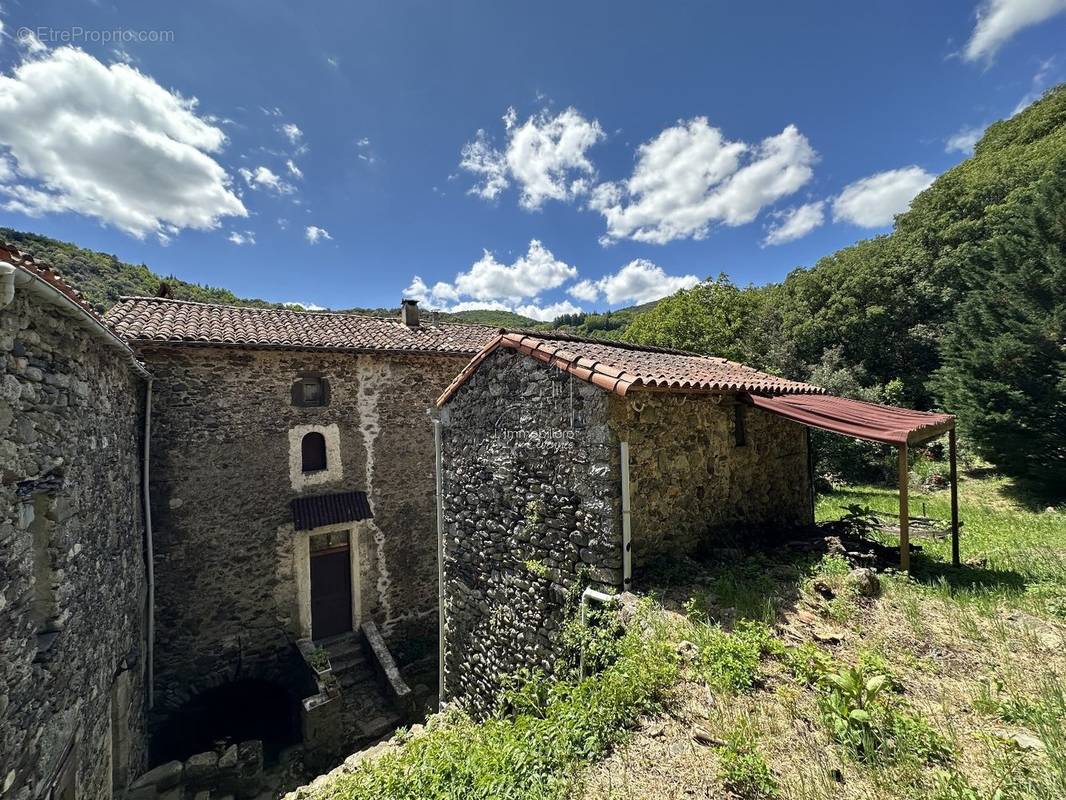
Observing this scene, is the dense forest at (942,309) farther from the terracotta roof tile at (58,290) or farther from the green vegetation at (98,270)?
the terracotta roof tile at (58,290)

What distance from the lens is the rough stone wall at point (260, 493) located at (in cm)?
867

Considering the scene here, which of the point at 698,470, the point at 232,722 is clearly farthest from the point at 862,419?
the point at 232,722

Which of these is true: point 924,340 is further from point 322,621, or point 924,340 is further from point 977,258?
point 322,621

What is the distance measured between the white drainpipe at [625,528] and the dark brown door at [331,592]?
26.6ft

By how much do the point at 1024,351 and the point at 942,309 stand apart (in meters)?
13.4

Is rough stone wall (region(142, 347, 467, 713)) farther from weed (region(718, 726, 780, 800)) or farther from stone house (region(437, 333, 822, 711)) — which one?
weed (region(718, 726, 780, 800))

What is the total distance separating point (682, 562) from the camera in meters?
5.41

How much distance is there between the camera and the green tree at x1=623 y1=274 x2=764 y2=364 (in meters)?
25.7

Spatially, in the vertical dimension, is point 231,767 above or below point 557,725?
below

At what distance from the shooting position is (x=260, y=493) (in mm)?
9445

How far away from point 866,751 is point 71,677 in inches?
295

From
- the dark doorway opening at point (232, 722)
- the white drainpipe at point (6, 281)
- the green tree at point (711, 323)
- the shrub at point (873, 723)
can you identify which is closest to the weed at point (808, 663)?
the shrub at point (873, 723)

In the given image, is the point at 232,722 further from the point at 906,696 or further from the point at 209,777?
the point at 906,696

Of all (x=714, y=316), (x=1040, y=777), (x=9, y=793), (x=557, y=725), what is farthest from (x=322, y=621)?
(x=714, y=316)
